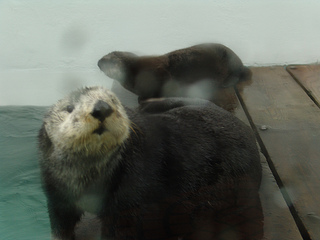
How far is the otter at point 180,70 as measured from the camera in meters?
3.44

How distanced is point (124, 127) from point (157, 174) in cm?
30

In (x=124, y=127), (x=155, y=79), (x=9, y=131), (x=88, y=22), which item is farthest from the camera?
(x=88, y=22)

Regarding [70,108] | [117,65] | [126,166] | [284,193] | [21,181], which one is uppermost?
[70,108]

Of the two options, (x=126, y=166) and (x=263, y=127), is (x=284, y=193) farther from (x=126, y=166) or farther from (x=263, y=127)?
(x=126, y=166)

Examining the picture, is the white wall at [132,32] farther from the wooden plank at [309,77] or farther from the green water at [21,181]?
the green water at [21,181]

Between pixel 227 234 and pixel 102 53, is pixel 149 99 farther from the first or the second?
pixel 227 234

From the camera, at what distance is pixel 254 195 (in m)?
1.99

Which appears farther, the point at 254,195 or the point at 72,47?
the point at 72,47

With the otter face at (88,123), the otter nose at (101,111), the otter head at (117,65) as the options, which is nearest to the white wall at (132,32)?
the otter head at (117,65)

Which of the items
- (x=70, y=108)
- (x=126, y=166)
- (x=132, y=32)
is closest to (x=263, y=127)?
(x=126, y=166)

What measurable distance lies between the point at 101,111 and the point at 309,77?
8.58 feet

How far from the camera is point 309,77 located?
362 cm

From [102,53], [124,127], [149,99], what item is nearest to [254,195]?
[124,127]

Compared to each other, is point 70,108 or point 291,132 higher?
point 70,108
